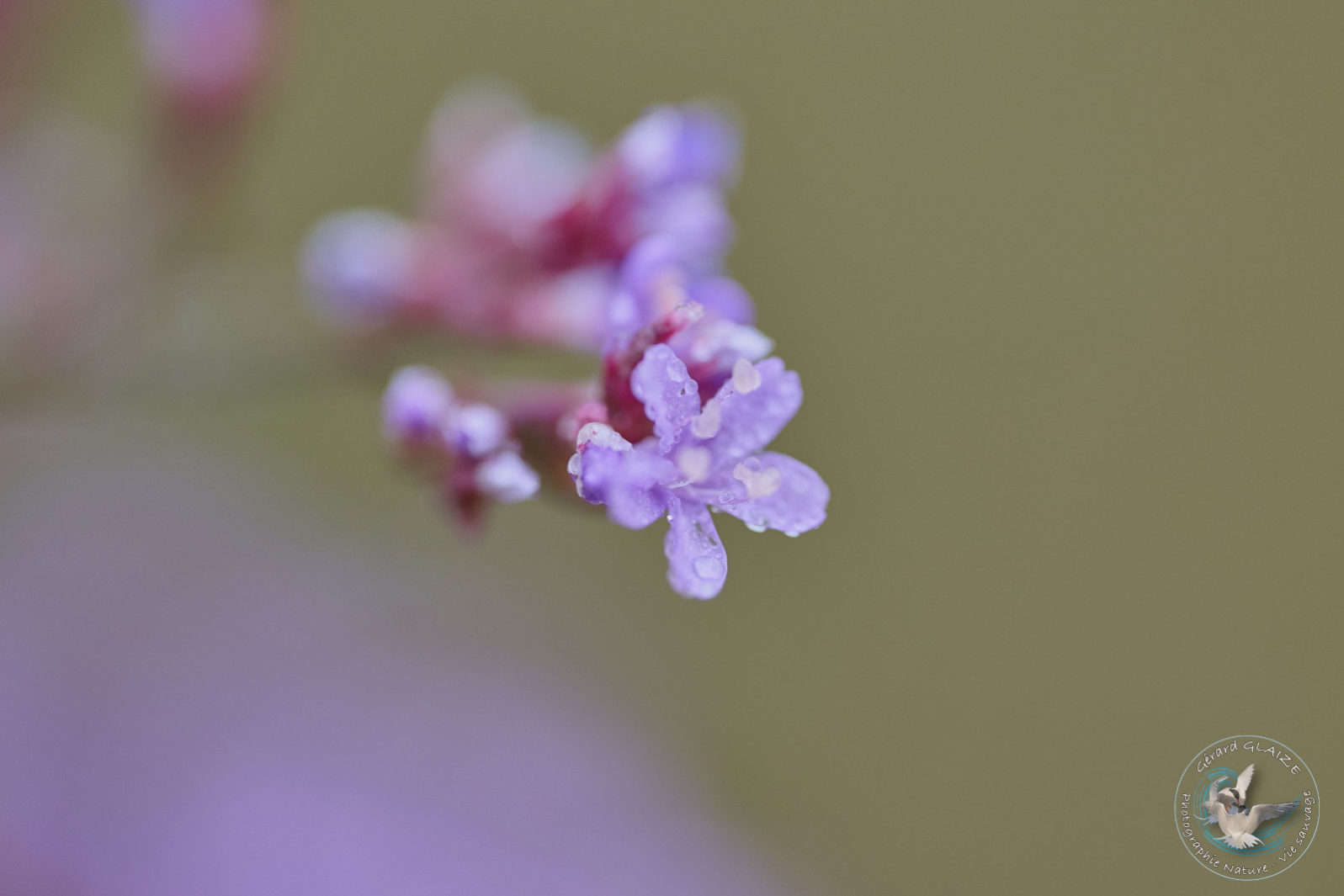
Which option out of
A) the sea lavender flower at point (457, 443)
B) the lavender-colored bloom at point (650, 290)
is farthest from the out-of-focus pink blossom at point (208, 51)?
the lavender-colored bloom at point (650, 290)

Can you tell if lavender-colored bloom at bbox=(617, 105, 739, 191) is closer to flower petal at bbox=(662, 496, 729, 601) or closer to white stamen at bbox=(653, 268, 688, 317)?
white stamen at bbox=(653, 268, 688, 317)

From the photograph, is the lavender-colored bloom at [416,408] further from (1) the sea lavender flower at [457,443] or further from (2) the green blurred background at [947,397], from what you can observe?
(2) the green blurred background at [947,397]

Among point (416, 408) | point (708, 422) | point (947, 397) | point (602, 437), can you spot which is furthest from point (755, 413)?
point (947, 397)

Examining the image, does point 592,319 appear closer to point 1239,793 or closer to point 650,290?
point 650,290

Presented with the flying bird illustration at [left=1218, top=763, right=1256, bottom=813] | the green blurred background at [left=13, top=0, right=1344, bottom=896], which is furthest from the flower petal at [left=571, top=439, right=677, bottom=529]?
the green blurred background at [left=13, top=0, right=1344, bottom=896]

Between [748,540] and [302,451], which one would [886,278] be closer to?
[748,540]

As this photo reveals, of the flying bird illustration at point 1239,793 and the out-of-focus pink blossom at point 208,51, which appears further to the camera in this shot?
the out-of-focus pink blossom at point 208,51

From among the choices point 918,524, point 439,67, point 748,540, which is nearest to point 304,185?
point 439,67
